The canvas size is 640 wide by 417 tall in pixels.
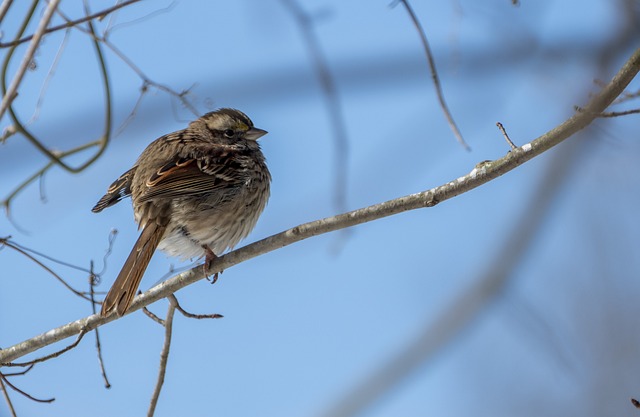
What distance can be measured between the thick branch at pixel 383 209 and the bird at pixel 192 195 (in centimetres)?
55

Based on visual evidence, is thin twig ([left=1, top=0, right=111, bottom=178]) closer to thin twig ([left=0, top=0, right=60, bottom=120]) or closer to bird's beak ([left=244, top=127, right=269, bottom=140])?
thin twig ([left=0, top=0, right=60, bottom=120])

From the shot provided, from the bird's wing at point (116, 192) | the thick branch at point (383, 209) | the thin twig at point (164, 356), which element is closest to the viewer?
the thick branch at point (383, 209)

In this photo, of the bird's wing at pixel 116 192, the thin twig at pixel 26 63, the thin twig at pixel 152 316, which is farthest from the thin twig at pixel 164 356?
the thin twig at pixel 26 63

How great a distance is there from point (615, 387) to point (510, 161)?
10.1 feet

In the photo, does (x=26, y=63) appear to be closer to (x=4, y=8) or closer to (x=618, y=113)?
(x=4, y=8)

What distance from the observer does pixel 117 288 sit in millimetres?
4395

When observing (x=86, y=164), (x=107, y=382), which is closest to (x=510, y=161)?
(x=86, y=164)

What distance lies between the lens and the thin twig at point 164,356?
4246mm

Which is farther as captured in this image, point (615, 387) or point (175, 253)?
point (615, 387)

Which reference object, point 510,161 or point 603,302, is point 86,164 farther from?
point 603,302

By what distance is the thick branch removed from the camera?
10.9 feet

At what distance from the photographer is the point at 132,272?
4648 mm

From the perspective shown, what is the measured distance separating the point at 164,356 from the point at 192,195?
52.7 inches

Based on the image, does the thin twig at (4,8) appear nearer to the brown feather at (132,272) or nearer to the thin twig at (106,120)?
the thin twig at (106,120)
